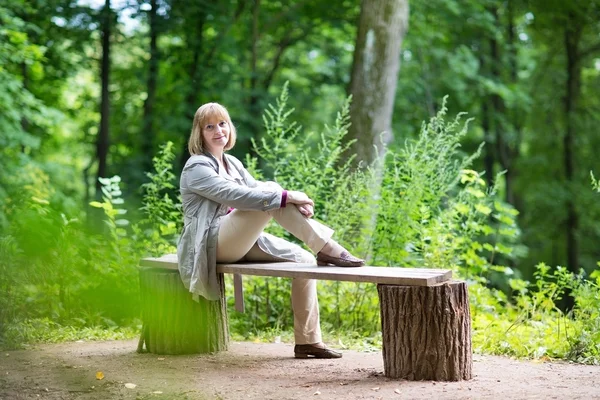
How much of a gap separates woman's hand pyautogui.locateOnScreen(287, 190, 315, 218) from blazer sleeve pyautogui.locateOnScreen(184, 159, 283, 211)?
0.19 ft

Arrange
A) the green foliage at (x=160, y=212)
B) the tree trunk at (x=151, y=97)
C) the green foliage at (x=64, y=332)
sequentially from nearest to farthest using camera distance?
1. the green foliage at (x=64, y=332)
2. the green foliage at (x=160, y=212)
3. the tree trunk at (x=151, y=97)

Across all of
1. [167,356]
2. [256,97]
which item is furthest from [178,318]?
[256,97]

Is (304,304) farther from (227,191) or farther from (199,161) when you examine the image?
(199,161)

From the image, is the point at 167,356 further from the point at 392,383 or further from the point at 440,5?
the point at 440,5

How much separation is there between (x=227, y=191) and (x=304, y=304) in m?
0.86

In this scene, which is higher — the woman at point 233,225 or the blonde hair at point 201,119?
the blonde hair at point 201,119

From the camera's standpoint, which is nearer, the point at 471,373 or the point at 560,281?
the point at 471,373

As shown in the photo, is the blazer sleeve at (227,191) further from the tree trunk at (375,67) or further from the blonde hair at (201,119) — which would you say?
the tree trunk at (375,67)

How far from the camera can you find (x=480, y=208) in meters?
6.32

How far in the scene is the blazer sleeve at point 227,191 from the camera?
439 cm

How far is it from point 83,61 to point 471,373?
10470 millimetres

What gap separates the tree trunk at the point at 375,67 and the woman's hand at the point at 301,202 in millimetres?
4100

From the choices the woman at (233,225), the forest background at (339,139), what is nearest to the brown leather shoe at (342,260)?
the woman at (233,225)

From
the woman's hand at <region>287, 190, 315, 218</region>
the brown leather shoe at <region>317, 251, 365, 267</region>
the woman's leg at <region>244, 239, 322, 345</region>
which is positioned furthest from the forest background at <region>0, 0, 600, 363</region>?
the brown leather shoe at <region>317, 251, 365, 267</region>
